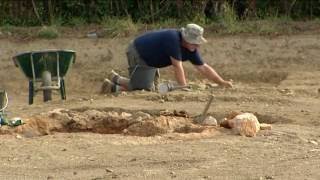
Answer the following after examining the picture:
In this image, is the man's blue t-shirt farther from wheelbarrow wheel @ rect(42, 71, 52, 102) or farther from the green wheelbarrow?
wheelbarrow wheel @ rect(42, 71, 52, 102)

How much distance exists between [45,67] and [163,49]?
2.16 m

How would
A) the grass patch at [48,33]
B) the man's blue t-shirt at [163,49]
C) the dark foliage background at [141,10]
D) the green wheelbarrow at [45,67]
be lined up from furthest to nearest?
1. the dark foliage background at [141,10]
2. the grass patch at [48,33]
3. the green wheelbarrow at [45,67]
4. the man's blue t-shirt at [163,49]

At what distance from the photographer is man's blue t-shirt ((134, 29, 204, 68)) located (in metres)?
10.6

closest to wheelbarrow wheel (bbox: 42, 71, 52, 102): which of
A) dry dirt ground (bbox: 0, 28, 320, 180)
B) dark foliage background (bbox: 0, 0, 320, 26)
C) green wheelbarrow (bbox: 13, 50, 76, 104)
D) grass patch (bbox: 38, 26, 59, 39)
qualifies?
green wheelbarrow (bbox: 13, 50, 76, 104)

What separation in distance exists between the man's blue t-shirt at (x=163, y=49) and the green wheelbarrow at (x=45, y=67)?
1351 millimetres

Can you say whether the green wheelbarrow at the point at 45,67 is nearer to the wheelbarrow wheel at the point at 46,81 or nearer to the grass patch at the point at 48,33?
the wheelbarrow wheel at the point at 46,81

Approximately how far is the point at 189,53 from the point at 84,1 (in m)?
8.53

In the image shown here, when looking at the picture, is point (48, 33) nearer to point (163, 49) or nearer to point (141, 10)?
point (141, 10)

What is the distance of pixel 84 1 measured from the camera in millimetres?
18875

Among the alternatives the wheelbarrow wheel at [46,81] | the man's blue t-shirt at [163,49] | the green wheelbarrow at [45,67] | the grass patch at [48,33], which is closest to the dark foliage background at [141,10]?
the grass patch at [48,33]

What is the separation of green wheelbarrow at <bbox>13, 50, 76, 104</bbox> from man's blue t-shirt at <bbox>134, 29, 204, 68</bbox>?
1.35 metres

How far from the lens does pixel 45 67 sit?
12.2m

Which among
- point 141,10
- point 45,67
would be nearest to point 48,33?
point 141,10

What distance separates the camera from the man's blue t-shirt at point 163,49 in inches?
418
